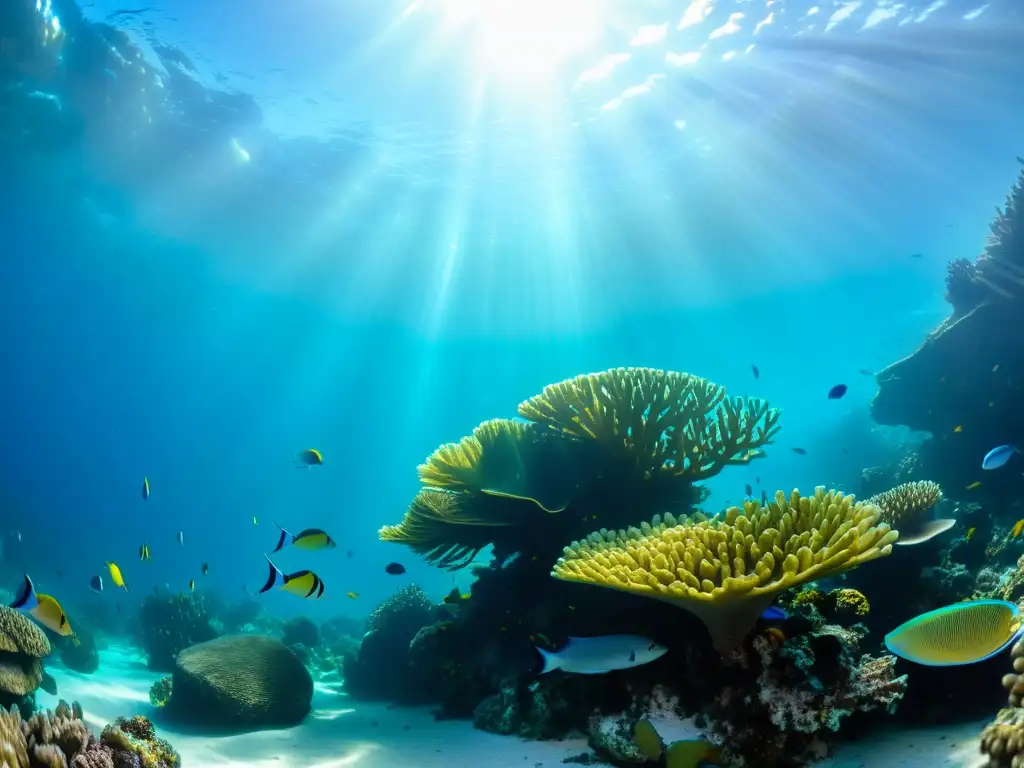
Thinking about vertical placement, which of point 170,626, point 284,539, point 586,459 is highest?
point 170,626

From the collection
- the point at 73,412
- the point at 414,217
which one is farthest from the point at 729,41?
the point at 73,412

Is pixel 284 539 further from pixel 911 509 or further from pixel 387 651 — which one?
pixel 911 509

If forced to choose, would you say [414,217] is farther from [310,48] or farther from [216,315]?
[216,315]

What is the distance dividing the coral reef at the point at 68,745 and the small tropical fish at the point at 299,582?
50.7 inches

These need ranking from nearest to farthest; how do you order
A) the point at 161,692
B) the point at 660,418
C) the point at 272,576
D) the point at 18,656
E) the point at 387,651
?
the point at 272,576 < the point at 18,656 < the point at 660,418 < the point at 161,692 < the point at 387,651

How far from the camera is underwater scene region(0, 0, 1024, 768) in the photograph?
12.6 ft

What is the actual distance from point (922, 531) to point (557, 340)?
3965 cm

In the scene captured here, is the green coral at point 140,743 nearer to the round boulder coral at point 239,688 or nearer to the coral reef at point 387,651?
the round boulder coral at point 239,688

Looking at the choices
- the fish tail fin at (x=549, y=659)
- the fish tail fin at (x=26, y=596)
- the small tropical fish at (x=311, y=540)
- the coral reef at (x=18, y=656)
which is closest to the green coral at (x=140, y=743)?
the fish tail fin at (x=26, y=596)

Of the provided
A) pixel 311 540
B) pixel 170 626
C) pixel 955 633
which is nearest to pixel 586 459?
pixel 311 540

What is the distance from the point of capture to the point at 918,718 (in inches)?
158

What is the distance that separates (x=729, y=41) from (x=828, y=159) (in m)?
8.31

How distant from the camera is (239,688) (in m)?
6.69

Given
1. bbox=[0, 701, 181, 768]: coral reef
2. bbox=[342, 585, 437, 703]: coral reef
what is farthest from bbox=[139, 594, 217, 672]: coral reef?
bbox=[0, 701, 181, 768]: coral reef
